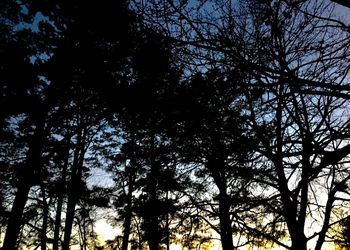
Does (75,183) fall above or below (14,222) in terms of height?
above

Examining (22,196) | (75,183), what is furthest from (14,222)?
(75,183)

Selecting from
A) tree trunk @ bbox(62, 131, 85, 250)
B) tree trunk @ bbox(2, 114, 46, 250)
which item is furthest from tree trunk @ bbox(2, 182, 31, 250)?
tree trunk @ bbox(62, 131, 85, 250)

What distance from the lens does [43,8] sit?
10062 mm

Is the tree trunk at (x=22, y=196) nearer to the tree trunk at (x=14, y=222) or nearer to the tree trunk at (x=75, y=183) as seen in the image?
the tree trunk at (x=14, y=222)

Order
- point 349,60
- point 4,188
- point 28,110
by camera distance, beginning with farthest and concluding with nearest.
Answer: point 4,188 < point 28,110 < point 349,60

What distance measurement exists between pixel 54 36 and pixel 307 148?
34.5 feet

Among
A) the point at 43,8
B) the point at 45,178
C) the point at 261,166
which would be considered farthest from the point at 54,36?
the point at 261,166

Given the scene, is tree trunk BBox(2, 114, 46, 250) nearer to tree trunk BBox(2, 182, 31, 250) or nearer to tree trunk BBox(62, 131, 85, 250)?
tree trunk BBox(2, 182, 31, 250)

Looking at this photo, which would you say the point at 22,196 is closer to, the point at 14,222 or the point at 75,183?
the point at 14,222

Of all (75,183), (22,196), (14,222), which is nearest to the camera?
(14,222)

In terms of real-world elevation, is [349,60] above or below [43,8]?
below

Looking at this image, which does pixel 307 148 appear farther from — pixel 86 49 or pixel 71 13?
pixel 71 13

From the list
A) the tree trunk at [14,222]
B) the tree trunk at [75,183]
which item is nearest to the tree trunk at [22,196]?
the tree trunk at [14,222]

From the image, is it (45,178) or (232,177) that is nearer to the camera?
(232,177)
